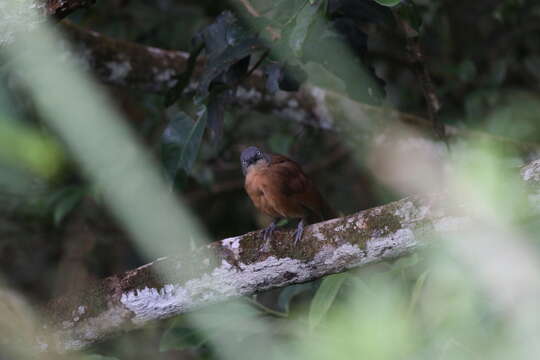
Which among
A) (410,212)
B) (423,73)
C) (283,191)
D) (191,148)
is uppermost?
(191,148)

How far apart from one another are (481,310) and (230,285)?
0.86m

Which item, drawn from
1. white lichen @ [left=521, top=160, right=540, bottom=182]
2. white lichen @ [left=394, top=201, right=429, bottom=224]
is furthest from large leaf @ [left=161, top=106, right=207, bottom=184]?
white lichen @ [left=521, top=160, right=540, bottom=182]

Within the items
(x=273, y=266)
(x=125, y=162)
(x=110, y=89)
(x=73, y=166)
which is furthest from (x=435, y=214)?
(x=110, y=89)

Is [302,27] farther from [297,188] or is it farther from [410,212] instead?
[297,188]

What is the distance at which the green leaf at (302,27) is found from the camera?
2.32 meters

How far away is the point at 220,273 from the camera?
249 centimetres

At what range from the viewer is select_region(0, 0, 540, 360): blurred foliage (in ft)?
6.92

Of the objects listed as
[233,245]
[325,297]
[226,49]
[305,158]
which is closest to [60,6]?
[226,49]

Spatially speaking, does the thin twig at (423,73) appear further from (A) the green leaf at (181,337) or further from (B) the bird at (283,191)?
(A) the green leaf at (181,337)

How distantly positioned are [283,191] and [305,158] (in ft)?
6.14

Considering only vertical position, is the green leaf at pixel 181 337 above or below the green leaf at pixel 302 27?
below

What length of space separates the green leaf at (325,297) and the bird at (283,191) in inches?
22.6

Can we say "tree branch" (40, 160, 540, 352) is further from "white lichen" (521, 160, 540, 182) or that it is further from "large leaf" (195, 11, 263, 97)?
"large leaf" (195, 11, 263, 97)

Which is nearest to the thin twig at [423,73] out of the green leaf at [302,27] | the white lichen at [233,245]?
the green leaf at [302,27]
